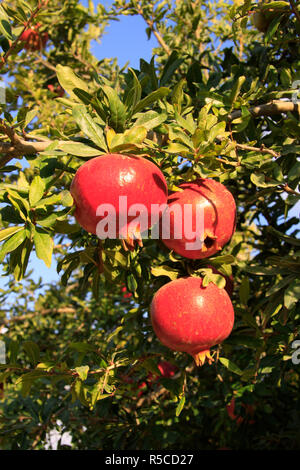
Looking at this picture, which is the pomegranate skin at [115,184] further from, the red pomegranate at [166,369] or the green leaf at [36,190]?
the red pomegranate at [166,369]

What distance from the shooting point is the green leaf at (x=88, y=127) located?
1.06 metres

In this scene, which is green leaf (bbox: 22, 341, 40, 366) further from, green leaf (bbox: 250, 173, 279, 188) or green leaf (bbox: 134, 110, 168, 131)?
green leaf (bbox: 250, 173, 279, 188)

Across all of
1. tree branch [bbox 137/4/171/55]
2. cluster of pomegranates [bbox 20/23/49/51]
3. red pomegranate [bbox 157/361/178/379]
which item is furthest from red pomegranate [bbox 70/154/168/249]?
cluster of pomegranates [bbox 20/23/49/51]

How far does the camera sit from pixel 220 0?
324cm

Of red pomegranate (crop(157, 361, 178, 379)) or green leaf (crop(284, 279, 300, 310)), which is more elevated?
green leaf (crop(284, 279, 300, 310))

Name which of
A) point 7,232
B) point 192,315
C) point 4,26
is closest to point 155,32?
point 4,26

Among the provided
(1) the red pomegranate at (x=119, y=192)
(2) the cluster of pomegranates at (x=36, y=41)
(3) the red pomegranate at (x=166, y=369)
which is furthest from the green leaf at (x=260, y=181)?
(2) the cluster of pomegranates at (x=36, y=41)

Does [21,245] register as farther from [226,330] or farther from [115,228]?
[226,330]

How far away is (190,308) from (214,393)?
4.42 feet

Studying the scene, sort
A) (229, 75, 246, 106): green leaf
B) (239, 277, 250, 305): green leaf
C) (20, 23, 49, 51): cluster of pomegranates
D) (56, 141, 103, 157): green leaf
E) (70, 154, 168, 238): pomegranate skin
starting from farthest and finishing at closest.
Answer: (20, 23, 49, 51): cluster of pomegranates, (239, 277, 250, 305): green leaf, (229, 75, 246, 106): green leaf, (56, 141, 103, 157): green leaf, (70, 154, 168, 238): pomegranate skin

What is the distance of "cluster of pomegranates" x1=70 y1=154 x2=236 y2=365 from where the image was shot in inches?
37.5

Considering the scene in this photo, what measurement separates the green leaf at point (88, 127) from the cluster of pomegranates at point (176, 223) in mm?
80

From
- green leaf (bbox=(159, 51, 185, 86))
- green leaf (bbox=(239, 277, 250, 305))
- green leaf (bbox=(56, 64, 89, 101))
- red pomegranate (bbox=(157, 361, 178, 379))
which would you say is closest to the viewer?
green leaf (bbox=(56, 64, 89, 101))

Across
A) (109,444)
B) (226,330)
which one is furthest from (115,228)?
(109,444)
